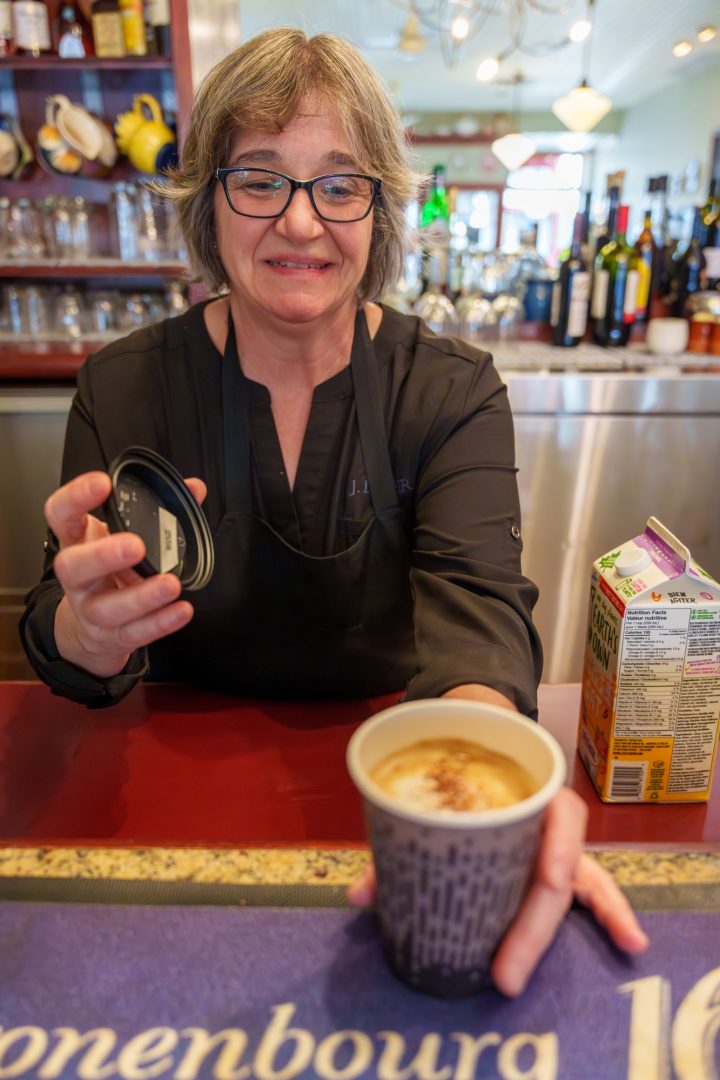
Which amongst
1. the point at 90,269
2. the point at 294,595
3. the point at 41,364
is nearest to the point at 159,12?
the point at 90,269

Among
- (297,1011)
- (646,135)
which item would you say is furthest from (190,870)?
(646,135)

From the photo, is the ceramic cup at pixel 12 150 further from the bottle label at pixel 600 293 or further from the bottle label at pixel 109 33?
the bottle label at pixel 600 293

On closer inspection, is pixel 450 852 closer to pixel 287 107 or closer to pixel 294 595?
pixel 294 595

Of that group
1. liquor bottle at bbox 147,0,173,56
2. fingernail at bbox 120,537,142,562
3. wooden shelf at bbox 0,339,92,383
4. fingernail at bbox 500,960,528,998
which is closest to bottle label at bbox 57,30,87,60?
liquor bottle at bbox 147,0,173,56

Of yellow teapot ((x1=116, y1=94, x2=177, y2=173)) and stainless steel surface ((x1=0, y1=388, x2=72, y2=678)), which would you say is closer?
stainless steel surface ((x1=0, y1=388, x2=72, y2=678))

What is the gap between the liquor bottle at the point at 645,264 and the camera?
2857mm

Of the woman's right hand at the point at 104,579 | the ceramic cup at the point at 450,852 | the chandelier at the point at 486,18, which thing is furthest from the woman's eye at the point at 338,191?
the chandelier at the point at 486,18

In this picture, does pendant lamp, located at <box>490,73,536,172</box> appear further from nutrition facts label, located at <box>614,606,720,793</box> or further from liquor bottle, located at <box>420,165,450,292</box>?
nutrition facts label, located at <box>614,606,720,793</box>

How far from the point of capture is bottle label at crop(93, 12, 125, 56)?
2504 mm

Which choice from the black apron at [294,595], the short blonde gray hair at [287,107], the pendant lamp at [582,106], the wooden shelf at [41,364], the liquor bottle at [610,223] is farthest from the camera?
the pendant lamp at [582,106]

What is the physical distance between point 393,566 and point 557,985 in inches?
30.7

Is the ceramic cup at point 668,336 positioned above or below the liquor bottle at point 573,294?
below

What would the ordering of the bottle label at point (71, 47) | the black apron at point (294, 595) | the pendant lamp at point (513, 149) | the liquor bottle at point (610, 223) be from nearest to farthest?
the black apron at point (294, 595)
the bottle label at point (71, 47)
the liquor bottle at point (610, 223)
the pendant lamp at point (513, 149)

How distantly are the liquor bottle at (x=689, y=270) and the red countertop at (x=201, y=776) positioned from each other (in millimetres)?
2418
